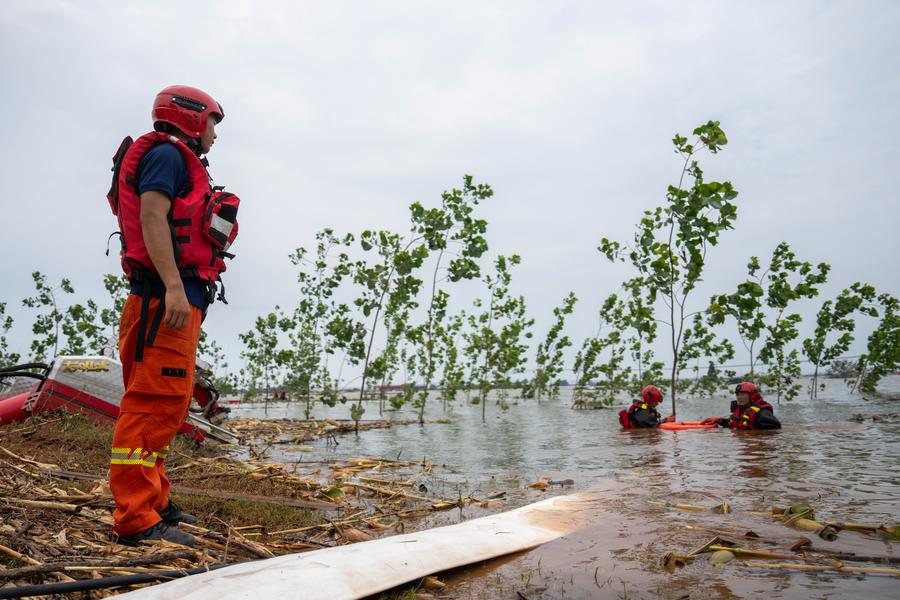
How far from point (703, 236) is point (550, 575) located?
11.7 meters

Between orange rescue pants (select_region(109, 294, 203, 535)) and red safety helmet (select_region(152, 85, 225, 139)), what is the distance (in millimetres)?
1136

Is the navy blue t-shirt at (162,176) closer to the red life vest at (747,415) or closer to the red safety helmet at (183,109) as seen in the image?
the red safety helmet at (183,109)

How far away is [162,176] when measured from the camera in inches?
129

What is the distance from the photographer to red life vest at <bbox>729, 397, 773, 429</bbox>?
36.0ft

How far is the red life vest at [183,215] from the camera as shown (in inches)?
131

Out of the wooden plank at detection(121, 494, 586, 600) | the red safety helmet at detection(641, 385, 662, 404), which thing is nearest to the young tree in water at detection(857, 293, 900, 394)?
the red safety helmet at detection(641, 385, 662, 404)

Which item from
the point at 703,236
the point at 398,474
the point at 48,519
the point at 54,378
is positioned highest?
the point at 703,236

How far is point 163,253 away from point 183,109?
1024 millimetres

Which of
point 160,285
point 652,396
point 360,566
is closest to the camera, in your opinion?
point 360,566

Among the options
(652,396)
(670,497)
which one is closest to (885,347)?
(652,396)

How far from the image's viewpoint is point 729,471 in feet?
19.5

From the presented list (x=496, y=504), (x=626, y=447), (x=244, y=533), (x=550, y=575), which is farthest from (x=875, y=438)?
(x=244, y=533)

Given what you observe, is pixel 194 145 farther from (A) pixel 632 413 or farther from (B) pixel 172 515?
(A) pixel 632 413

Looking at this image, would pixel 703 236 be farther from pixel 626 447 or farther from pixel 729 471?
pixel 729 471
